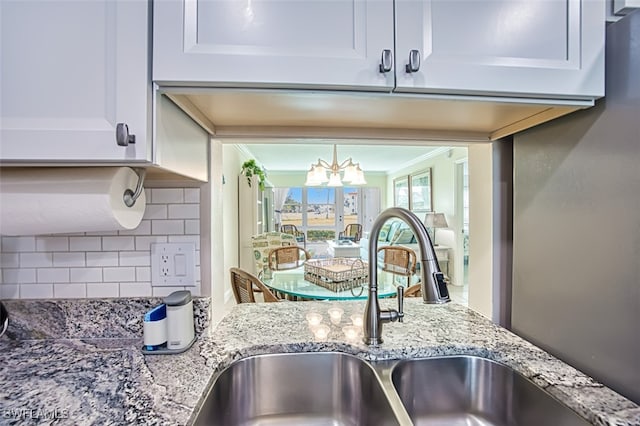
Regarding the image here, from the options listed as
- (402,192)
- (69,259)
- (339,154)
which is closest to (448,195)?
(339,154)

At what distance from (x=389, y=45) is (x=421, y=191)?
5.74 m

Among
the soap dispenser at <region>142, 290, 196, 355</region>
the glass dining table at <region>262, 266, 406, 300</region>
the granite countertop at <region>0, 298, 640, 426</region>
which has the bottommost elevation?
the glass dining table at <region>262, 266, 406, 300</region>

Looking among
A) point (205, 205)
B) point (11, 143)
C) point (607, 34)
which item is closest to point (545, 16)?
point (607, 34)

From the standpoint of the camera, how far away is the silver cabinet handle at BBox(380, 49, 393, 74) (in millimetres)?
622

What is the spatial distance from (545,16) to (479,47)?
170 mm

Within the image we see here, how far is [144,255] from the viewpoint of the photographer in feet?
3.08

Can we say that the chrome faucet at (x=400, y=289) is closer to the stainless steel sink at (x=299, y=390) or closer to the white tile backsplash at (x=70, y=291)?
the stainless steel sink at (x=299, y=390)

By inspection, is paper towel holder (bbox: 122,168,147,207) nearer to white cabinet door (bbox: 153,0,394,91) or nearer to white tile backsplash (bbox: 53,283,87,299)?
white cabinet door (bbox: 153,0,394,91)

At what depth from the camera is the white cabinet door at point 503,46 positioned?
0.64 meters

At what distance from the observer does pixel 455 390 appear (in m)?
0.84

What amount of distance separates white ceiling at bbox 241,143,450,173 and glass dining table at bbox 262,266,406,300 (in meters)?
2.41

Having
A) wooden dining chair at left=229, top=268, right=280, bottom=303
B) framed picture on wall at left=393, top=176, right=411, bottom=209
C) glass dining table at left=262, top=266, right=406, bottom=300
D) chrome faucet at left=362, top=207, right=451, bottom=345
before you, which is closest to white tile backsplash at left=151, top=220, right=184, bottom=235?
chrome faucet at left=362, top=207, right=451, bottom=345

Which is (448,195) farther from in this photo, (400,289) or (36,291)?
(36,291)

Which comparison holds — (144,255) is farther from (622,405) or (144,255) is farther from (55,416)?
(622,405)
